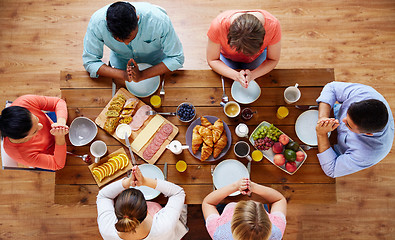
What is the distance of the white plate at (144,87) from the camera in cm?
214

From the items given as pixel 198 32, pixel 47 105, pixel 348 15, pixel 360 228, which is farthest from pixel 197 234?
pixel 348 15

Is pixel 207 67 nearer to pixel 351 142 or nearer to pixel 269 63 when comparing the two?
pixel 269 63

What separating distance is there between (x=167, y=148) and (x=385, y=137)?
1.52 meters

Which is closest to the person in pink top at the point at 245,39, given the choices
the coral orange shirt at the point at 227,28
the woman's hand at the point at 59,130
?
the coral orange shirt at the point at 227,28

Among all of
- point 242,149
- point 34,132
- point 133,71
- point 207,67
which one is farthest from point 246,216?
point 207,67

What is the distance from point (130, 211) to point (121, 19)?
125 centimetres

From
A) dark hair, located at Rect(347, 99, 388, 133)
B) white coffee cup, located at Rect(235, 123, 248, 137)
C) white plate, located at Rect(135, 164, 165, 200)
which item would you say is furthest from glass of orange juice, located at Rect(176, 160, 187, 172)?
dark hair, located at Rect(347, 99, 388, 133)

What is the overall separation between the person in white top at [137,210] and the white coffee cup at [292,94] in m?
1.07

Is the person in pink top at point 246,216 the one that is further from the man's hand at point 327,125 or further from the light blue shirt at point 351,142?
the man's hand at point 327,125

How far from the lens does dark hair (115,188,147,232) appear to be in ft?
5.26

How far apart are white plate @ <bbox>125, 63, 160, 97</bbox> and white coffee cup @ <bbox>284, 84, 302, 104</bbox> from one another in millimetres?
1028

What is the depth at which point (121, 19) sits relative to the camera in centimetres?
176

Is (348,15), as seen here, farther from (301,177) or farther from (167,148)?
(167,148)

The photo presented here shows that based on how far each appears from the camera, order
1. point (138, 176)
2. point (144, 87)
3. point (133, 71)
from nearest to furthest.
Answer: point (138, 176) < point (133, 71) < point (144, 87)
